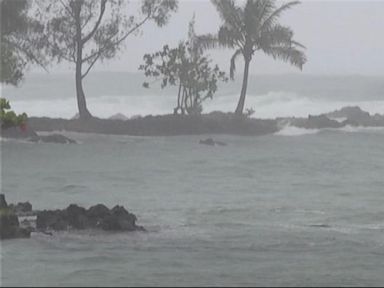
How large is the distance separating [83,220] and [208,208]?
17.7 feet

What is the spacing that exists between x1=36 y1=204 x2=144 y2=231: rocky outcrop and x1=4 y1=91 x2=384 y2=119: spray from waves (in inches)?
1649

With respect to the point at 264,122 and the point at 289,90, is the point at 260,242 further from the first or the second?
the point at 289,90

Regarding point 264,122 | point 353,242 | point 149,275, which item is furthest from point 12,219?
point 264,122

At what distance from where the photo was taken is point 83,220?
1845 centimetres

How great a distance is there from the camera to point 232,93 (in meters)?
72.6

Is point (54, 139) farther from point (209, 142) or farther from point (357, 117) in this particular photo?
point (357, 117)

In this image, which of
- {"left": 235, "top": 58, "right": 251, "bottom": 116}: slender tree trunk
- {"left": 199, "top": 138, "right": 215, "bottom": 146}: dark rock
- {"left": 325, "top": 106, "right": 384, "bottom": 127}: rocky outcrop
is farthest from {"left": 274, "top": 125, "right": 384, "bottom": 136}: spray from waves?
{"left": 199, "top": 138, "right": 215, "bottom": 146}: dark rock

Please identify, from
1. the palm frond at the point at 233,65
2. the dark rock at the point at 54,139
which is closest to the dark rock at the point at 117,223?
the dark rock at the point at 54,139

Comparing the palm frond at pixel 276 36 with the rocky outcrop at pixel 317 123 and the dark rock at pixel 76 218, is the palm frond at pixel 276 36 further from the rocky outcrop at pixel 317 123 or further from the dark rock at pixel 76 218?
the dark rock at pixel 76 218

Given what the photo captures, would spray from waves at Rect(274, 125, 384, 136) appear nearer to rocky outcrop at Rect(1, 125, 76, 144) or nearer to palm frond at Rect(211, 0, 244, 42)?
palm frond at Rect(211, 0, 244, 42)

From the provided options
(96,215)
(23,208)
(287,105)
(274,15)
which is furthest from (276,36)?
(96,215)

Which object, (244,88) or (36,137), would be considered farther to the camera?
(244,88)

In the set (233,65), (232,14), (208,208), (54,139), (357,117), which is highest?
(232,14)

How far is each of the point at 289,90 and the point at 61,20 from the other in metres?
34.7
